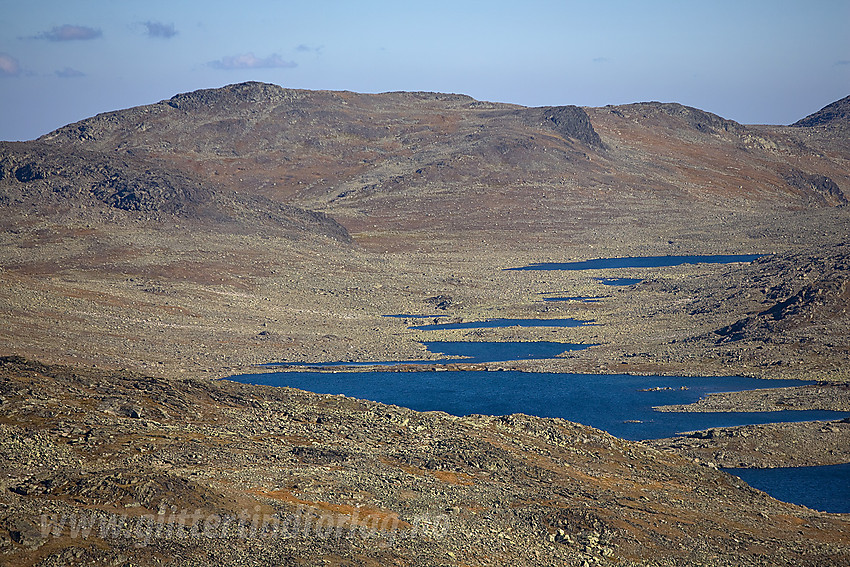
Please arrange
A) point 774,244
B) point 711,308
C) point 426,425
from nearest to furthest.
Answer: point 426,425 → point 711,308 → point 774,244

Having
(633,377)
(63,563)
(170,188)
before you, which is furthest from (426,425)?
(170,188)

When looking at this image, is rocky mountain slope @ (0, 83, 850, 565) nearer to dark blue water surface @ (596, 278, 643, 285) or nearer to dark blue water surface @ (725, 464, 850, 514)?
dark blue water surface @ (725, 464, 850, 514)

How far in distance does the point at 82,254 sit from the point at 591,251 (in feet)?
235

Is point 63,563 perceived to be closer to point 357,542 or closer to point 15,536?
point 15,536

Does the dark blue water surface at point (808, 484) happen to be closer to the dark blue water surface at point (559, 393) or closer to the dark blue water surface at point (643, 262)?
the dark blue water surface at point (559, 393)

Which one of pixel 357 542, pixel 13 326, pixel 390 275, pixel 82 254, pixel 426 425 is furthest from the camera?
pixel 390 275

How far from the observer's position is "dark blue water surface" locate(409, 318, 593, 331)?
288 feet

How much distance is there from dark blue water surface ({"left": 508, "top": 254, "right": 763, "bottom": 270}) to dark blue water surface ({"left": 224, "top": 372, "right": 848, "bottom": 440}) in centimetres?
6057

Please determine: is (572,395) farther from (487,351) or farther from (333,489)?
(333,489)

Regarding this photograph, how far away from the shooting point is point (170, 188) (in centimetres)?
12188

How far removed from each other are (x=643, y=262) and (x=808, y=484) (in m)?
91.3

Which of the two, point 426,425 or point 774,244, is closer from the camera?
point 426,425

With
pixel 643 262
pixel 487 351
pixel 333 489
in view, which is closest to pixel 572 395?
pixel 487 351

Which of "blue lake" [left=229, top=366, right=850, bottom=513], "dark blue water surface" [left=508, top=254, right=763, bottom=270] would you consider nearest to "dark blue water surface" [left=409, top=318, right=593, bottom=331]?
"blue lake" [left=229, top=366, right=850, bottom=513]
